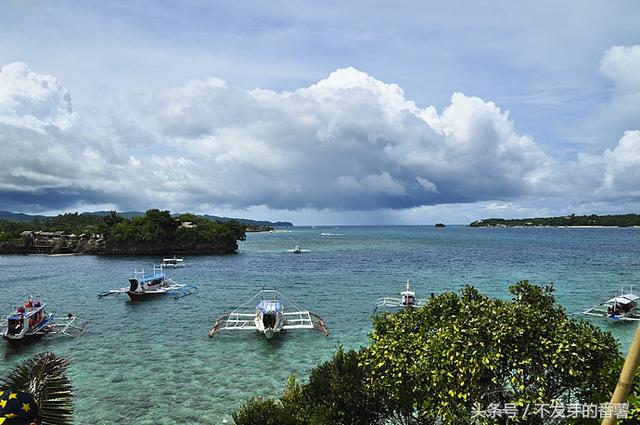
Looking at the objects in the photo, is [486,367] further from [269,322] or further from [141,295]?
[141,295]

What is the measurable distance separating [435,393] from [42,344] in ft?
109

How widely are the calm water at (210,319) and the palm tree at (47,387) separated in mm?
13948

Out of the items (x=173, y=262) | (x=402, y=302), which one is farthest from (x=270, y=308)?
(x=173, y=262)

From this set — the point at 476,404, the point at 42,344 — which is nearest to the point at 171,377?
the point at 42,344

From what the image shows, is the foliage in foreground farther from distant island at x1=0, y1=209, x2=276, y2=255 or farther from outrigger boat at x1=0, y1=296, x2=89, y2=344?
distant island at x1=0, y1=209, x2=276, y2=255

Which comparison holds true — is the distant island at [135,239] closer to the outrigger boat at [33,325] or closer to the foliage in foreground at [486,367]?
the outrigger boat at [33,325]

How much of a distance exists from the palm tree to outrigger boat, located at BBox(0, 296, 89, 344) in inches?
1206

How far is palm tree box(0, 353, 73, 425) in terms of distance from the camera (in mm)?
6680

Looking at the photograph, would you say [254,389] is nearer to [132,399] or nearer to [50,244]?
[132,399]

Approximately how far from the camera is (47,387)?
6.93 metres

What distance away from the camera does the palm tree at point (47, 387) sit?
6.68 meters

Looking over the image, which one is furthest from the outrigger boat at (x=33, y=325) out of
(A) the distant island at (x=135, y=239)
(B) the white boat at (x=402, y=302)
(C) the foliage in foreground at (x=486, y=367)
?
(A) the distant island at (x=135, y=239)

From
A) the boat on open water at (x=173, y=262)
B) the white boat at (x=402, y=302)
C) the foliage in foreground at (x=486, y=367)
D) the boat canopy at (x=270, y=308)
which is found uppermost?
the foliage in foreground at (x=486, y=367)

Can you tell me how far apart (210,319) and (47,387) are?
113 ft
